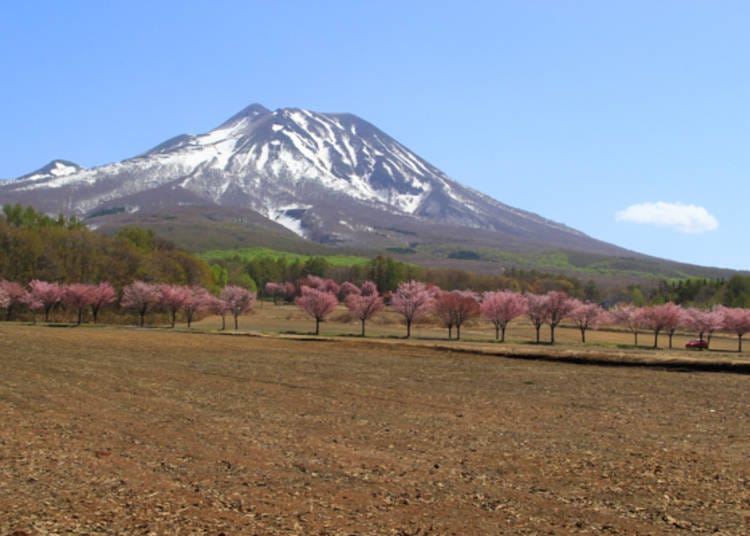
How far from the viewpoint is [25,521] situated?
10.4m

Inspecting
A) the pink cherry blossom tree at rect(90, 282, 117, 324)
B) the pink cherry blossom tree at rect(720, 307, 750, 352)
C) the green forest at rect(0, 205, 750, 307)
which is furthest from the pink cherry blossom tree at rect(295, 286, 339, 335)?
the pink cherry blossom tree at rect(720, 307, 750, 352)

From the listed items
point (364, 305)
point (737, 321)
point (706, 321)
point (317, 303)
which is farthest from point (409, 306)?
point (737, 321)

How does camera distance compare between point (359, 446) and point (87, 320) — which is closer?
point (359, 446)

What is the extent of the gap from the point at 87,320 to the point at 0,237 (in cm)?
1536

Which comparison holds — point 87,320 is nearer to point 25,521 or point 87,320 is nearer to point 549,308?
point 549,308

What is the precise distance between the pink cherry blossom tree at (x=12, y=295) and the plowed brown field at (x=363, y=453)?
50038mm

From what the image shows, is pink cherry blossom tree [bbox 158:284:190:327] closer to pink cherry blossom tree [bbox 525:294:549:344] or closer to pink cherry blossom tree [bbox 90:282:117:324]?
pink cherry blossom tree [bbox 90:282:117:324]

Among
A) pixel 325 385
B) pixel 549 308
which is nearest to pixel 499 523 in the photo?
pixel 325 385

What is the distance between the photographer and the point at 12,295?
247ft

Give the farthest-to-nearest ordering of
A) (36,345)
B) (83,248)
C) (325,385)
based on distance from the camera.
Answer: (83,248) → (36,345) → (325,385)

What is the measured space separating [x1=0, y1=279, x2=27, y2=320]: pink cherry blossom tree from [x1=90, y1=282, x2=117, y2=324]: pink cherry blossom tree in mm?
6902

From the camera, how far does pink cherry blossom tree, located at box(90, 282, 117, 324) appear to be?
78.0m

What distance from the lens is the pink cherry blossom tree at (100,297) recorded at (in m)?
78.0

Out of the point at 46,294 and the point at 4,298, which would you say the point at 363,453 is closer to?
the point at 4,298
